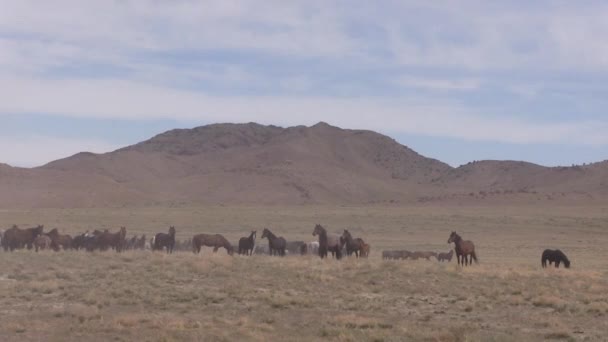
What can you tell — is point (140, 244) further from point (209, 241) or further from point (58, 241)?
point (209, 241)

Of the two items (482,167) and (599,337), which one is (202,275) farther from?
(482,167)

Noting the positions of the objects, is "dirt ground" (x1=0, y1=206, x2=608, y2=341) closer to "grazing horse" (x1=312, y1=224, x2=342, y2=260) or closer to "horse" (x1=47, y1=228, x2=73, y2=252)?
"horse" (x1=47, y1=228, x2=73, y2=252)

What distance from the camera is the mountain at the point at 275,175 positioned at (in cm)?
10525

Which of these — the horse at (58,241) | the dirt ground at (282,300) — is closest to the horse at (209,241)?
the dirt ground at (282,300)

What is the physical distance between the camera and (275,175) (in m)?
126

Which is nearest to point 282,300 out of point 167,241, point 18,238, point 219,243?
point 219,243

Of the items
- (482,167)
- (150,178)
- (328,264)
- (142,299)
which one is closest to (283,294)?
(142,299)

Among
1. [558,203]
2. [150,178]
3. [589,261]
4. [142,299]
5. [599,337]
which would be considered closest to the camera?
[599,337]

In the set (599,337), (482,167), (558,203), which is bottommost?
(599,337)

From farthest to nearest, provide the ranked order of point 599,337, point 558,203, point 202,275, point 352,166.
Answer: point 352,166 < point 558,203 < point 202,275 < point 599,337

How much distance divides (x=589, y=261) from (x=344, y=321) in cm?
2813

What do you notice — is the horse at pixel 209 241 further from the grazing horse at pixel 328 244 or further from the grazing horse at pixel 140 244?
the grazing horse at pixel 140 244

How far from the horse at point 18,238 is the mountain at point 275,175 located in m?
62.4

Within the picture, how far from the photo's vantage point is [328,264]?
2856cm
